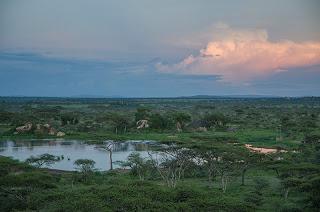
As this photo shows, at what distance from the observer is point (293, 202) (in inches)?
1219

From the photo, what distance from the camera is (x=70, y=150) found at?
6506 centimetres

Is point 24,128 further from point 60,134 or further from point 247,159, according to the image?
point 247,159

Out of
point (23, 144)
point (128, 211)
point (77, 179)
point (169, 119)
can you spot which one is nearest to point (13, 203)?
point (128, 211)

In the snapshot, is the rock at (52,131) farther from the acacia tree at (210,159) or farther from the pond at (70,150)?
the acacia tree at (210,159)

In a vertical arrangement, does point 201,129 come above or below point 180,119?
below

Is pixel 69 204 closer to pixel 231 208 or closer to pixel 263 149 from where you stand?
pixel 231 208

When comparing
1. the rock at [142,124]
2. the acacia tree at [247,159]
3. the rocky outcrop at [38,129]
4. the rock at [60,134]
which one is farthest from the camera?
the rock at [142,124]

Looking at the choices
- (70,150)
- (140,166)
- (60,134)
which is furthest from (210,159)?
(60,134)

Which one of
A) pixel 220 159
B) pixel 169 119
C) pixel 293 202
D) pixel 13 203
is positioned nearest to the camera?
pixel 13 203

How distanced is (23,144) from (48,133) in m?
12.0

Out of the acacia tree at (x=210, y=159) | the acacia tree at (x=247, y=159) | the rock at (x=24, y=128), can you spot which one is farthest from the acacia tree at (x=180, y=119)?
the acacia tree at (x=247, y=159)

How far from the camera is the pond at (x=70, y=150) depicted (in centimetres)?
5541

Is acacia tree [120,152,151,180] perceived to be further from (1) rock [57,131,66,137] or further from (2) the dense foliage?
(1) rock [57,131,66,137]

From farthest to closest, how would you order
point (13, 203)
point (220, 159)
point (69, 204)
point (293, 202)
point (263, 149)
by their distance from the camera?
point (263, 149), point (220, 159), point (293, 202), point (13, 203), point (69, 204)
